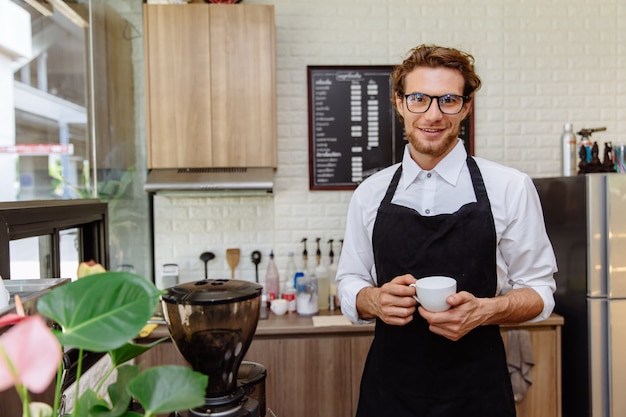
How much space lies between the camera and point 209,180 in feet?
9.18

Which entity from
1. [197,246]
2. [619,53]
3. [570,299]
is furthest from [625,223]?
[197,246]

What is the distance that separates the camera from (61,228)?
6.55 ft

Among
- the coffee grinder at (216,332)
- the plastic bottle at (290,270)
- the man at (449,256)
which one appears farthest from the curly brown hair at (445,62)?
the plastic bottle at (290,270)

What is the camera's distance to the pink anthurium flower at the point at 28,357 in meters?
0.41

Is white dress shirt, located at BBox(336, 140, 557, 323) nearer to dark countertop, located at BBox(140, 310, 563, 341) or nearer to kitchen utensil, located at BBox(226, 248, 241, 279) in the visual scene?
dark countertop, located at BBox(140, 310, 563, 341)

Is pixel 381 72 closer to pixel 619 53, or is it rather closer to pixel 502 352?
pixel 619 53

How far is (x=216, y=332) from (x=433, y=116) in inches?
37.4

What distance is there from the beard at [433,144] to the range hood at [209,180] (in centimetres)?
125

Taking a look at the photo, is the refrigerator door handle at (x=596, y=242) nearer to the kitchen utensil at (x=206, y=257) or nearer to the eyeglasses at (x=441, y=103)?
the eyeglasses at (x=441, y=103)

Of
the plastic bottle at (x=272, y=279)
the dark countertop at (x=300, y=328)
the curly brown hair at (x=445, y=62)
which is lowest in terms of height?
the dark countertop at (x=300, y=328)

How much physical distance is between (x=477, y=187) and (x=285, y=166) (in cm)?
170

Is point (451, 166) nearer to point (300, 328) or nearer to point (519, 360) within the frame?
point (300, 328)

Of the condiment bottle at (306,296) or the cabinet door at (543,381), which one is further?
the condiment bottle at (306,296)

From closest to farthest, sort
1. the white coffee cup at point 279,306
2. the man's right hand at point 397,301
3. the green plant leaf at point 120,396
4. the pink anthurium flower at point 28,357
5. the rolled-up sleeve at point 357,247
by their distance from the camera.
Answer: the pink anthurium flower at point 28,357
the green plant leaf at point 120,396
the man's right hand at point 397,301
the rolled-up sleeve at point 357,247
the white coffee cup at point 279,306
